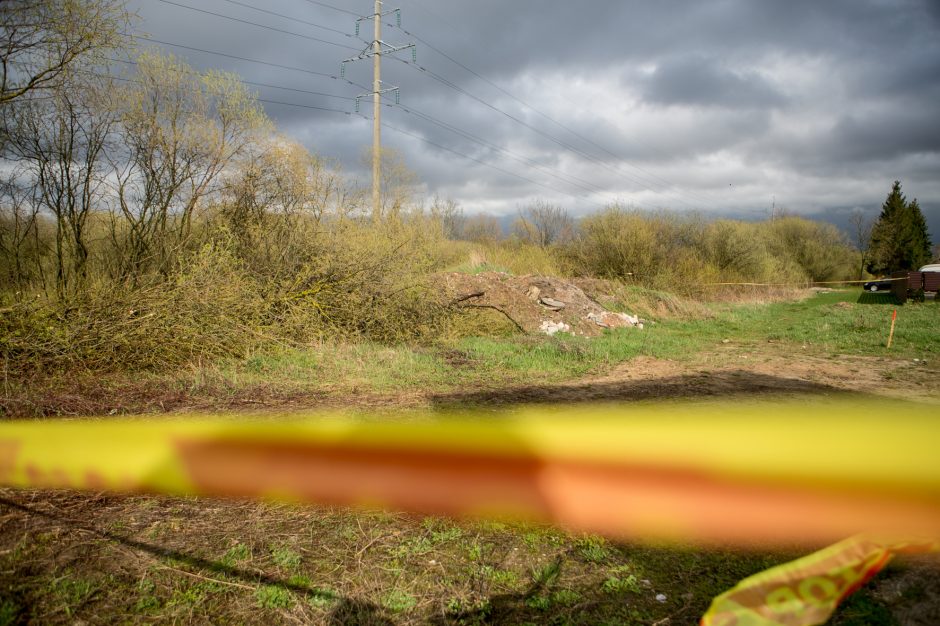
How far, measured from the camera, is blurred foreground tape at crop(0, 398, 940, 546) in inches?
81.5

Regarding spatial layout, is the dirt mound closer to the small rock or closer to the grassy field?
the small rock

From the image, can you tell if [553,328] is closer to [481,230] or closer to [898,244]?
[481,230]

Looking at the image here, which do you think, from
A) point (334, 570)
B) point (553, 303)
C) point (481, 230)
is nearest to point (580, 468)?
point (334, 570)

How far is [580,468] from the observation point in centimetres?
248

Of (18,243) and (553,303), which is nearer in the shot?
(18,243)

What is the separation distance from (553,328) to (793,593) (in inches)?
370

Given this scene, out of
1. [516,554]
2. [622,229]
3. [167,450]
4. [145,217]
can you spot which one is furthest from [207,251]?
[622,229]

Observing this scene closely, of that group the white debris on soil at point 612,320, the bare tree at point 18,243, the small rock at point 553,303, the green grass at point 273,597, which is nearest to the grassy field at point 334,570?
the green grass at point 273,597

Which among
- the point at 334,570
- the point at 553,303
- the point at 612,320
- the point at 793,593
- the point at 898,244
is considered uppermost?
the point at 898,244

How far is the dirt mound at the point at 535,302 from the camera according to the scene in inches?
427

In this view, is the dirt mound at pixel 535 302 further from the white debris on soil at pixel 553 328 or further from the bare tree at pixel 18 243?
the bare tree at pixel 18 243

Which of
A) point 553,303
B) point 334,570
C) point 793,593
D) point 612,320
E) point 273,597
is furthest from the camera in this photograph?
point 612,320

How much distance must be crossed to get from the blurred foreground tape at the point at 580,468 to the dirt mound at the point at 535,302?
7.09 metres

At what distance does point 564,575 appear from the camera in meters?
2.28
